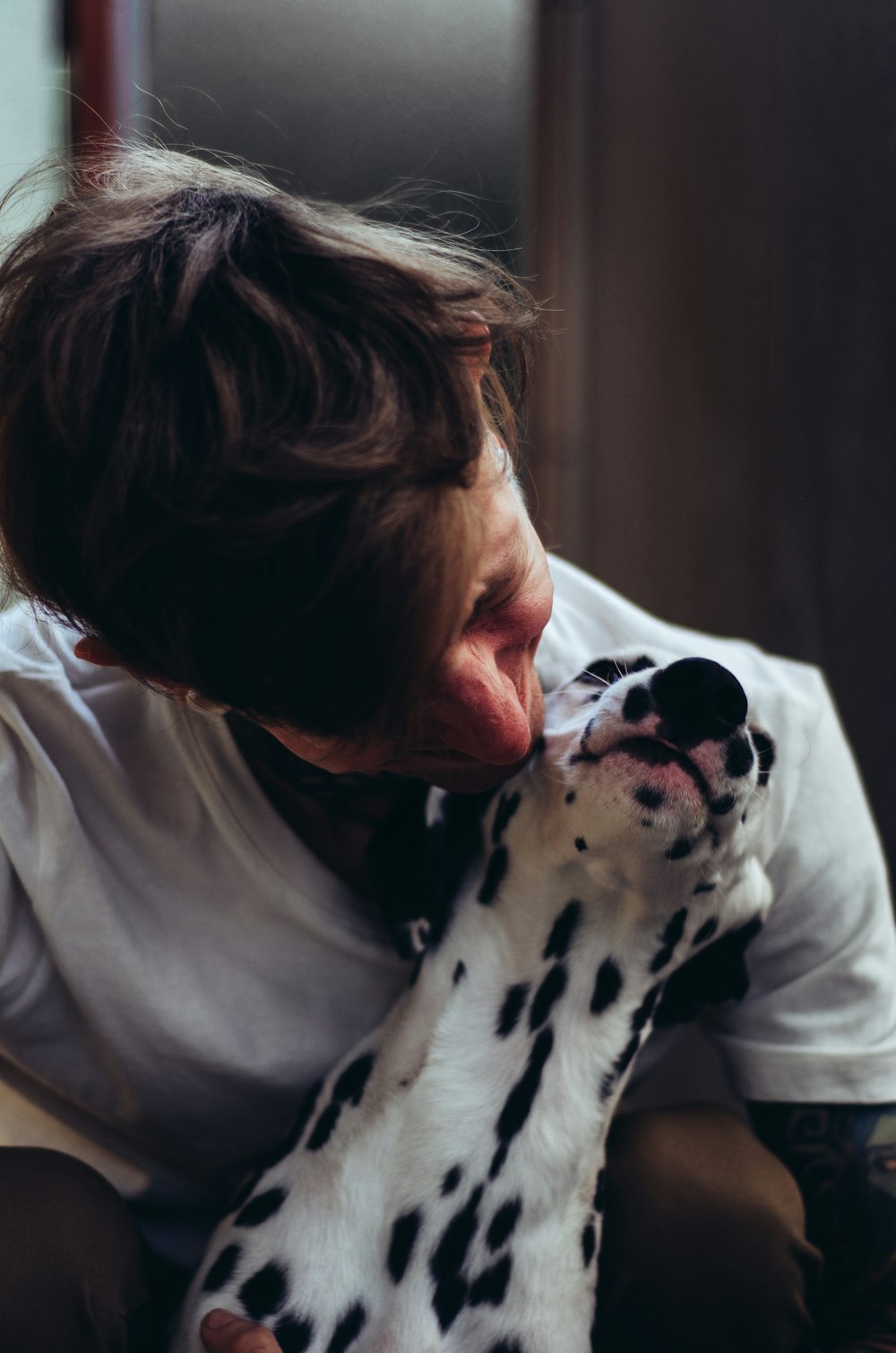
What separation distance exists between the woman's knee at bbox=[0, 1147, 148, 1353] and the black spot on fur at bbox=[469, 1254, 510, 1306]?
286 millimetres

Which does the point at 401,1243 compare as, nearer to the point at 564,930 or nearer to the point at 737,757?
the point at 564,930

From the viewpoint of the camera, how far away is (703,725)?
80 centimetres

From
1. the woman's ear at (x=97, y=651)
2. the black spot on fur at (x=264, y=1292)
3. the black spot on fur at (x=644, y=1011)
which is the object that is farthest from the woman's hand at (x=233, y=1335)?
the woman's ear at (x=97, y=651)

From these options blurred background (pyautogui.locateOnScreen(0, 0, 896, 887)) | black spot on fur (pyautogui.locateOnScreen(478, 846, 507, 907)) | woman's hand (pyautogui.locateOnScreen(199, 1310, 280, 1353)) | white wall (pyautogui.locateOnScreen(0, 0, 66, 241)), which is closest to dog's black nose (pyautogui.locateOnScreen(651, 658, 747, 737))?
black spot on fur (pyautogui.locateOnScreen(478, 846, 507, 907))

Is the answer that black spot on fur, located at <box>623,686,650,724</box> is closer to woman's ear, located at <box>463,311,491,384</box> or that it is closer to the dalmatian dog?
the dalmatian dog

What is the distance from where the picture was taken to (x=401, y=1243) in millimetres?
833

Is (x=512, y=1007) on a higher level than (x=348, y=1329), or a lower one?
higher

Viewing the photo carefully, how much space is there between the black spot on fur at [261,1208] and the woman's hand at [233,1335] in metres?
0.07

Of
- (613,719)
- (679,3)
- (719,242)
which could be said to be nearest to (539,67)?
(679,3)

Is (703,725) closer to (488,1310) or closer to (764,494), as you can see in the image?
(488,1310)

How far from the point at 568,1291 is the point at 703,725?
43 centimetres

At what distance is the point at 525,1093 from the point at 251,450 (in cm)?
52

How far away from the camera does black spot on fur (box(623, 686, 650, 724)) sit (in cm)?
81

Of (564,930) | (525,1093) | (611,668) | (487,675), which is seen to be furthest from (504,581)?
(525,1093)
